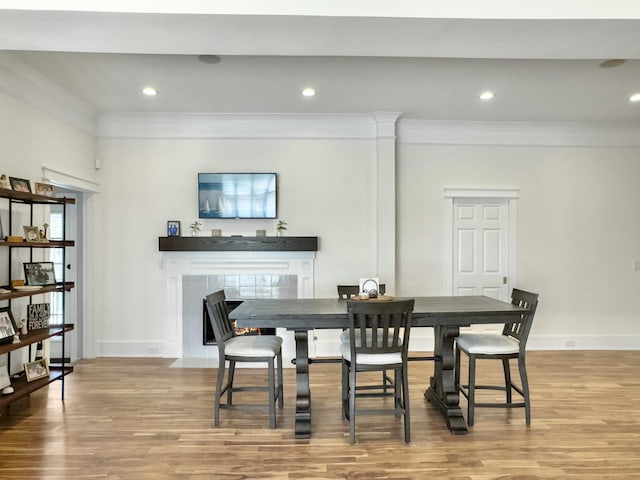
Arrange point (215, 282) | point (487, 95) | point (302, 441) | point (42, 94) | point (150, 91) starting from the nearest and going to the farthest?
point (302, 441), point (42, 94), point (150, 91), point (487, 95), point (215, 282)

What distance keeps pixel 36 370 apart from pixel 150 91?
2.65m

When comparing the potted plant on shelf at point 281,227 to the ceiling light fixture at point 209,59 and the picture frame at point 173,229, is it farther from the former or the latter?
the ceiling light fixture at point 209,59

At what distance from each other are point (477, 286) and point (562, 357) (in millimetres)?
1189

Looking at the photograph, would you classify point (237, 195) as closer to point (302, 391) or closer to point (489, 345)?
point (302, 391)

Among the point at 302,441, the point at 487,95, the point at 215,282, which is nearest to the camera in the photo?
the point at 302,441

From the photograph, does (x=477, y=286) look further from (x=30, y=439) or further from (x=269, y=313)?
(x=30, y=439)

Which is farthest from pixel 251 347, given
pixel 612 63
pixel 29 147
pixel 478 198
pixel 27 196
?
pixel 612 63

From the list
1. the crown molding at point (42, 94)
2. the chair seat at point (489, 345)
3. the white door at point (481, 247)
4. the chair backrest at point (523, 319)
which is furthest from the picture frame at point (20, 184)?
the white door at point (481, 247)

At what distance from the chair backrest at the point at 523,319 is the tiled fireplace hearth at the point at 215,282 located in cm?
220

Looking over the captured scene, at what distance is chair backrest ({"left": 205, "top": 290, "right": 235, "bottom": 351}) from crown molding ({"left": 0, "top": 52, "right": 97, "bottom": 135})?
239 centimetres

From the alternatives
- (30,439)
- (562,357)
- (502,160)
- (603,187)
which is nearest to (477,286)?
(562,357)

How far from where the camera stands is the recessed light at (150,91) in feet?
12.6

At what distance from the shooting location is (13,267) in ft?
10.6

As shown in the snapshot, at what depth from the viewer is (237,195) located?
15.3 feet
